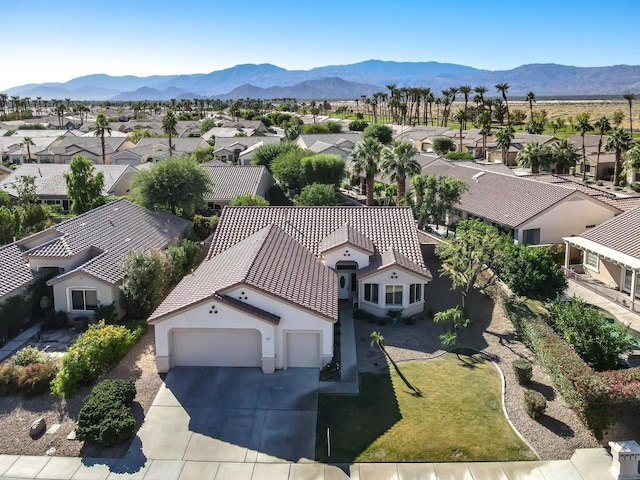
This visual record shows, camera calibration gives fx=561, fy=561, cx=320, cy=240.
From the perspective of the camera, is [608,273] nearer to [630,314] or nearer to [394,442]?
[630,314]

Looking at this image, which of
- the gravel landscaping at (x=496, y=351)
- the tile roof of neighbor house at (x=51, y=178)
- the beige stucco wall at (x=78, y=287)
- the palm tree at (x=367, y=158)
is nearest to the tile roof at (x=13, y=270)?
the beige stucco wall at (x=78, y=287)

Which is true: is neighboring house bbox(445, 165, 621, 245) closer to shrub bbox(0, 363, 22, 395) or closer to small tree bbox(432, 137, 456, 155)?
shrub bbox(0, 363, 22, 395)

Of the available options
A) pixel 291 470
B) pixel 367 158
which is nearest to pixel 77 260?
pixel 291 470

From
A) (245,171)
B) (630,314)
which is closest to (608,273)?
(630,314)

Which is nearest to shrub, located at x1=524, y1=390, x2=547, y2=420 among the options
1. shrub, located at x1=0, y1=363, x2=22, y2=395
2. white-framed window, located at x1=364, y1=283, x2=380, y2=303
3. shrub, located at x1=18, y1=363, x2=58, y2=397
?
white-framed window, located at x1=364, y1=283, x2=380, y2=303

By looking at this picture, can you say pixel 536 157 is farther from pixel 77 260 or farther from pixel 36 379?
pixel 36 379

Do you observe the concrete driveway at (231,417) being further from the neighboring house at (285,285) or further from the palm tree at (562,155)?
the palm tree at (562,155)
